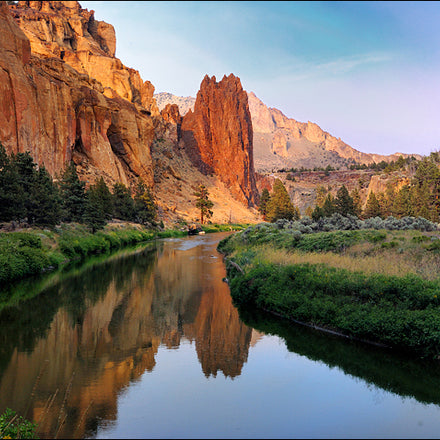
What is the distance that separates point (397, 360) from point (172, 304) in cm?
1006

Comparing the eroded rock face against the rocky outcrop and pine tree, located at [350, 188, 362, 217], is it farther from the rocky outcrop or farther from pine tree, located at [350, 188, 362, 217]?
pine tree, located at [350, 188, 362, 217]

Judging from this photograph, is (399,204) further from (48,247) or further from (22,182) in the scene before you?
(22,182)

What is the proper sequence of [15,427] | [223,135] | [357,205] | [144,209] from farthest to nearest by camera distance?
[223,135]
[144,209]
[357,205]
[15,427]

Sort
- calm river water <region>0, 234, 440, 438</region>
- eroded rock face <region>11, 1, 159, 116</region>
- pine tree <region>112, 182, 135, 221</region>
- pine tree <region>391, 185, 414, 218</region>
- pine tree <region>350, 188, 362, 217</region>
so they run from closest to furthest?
calm river water <region>0, 234, 440, 438</region>
pine tree <region>391, 185, 414, 218</region>
pine tree <region>350, 188, 362, 217</region>
pine tree <region>112, 182, 135, 221</region>
eroded rock face <region>11, 1, 159, 116</region>

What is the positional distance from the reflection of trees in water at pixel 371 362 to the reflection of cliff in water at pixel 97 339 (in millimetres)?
1988

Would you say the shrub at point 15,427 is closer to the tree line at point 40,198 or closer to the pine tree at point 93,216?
the tree line at point 40,198

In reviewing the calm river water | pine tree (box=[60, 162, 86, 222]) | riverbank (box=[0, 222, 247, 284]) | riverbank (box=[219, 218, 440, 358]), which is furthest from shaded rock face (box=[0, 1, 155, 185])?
riverbank (box=[219, 218, 440, 358])

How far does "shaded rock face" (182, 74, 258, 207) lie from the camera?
5413 inches

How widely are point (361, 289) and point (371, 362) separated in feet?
9.94

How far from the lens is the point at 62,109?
A: 209 ft

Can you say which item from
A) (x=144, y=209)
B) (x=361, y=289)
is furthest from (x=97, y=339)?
(x=144, y=209)

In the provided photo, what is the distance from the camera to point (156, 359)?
11.4m

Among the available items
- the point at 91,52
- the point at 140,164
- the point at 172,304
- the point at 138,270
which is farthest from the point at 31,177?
the point at 91,52

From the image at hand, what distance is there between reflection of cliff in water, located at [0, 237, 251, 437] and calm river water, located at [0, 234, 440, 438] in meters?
0.04
